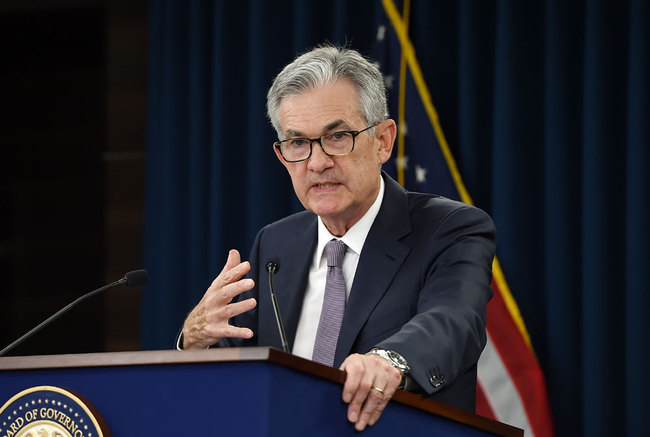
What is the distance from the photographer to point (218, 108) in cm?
455

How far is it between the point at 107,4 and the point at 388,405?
13.4 feet

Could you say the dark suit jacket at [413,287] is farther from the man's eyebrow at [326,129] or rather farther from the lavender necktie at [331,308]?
the man's eyebrow at [326,129]

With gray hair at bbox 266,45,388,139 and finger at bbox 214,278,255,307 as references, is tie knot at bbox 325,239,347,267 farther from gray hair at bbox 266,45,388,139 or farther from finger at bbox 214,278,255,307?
finger at bbox 214,278,255,307

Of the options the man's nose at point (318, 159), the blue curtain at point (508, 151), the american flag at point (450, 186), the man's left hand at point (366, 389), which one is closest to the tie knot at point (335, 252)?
the man's nose at point (318, 159)

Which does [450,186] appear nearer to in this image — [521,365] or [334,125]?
[521,365]

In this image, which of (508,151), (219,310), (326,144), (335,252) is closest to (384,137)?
(326,144)

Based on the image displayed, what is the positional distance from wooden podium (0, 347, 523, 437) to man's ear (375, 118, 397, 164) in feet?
3.47

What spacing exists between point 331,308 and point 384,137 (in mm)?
537

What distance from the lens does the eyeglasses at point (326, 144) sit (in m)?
2.42

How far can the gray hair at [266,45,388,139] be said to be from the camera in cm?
243

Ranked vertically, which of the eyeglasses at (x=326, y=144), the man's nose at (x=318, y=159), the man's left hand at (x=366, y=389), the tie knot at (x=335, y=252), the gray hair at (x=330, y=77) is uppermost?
the gray hair at (x=330, y=77)

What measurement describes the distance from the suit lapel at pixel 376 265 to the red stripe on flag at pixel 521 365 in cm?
131

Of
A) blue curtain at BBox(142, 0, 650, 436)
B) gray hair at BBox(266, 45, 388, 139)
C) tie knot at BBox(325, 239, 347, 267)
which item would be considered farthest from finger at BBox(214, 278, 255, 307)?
blue curtain at BBox(142, 0, 650, 436)

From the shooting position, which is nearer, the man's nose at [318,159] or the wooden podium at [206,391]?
the wooden podium at [206,391]
